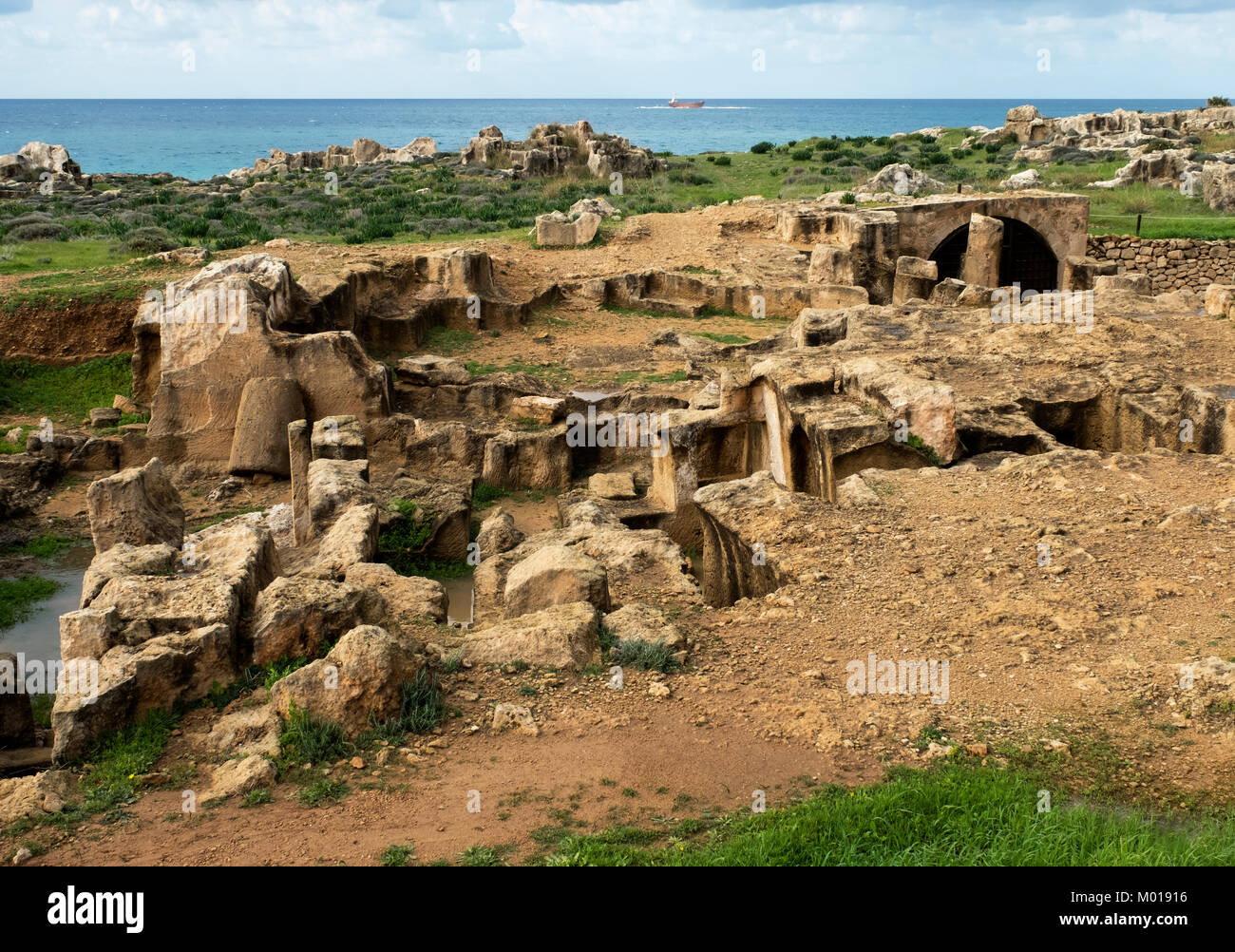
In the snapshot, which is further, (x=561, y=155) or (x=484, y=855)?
(x=561, y=155)

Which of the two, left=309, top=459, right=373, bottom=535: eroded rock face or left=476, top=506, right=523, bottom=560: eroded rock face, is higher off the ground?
left=309, top=459, right=373, bottom=535: eroded rock face

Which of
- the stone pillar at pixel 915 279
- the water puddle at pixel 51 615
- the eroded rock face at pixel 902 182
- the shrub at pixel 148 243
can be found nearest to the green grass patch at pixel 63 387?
the shrub at pixel 148 243

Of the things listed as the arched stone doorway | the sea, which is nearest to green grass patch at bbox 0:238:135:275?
the arched stone doorway

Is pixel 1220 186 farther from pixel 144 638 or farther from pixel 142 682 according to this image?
Result: pixel 142 682

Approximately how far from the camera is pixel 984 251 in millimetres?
22016

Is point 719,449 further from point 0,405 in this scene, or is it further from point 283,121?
point 283,121

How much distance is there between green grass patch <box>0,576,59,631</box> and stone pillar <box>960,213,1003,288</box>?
1735 centimetres

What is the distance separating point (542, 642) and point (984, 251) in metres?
17.6

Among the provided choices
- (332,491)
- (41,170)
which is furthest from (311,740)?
(41,170)

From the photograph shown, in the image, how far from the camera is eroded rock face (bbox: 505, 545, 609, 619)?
820cm

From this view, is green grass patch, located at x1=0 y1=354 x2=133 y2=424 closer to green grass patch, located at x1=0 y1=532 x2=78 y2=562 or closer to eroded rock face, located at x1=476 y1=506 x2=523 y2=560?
green grass patch, located at x1=0 y1=532 x2=78 y2=562
